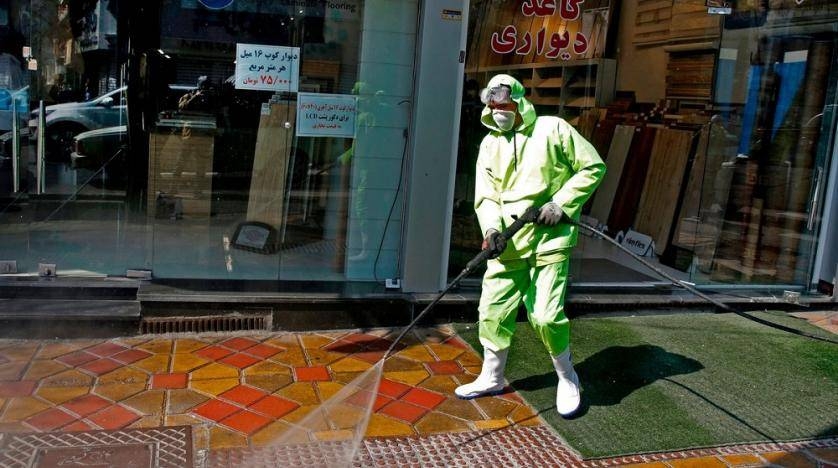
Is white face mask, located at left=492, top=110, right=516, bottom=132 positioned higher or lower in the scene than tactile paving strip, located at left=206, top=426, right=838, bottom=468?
higher

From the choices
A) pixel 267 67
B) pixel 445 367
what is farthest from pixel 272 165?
pixel 445 367

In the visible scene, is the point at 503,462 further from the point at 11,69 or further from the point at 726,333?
the point at 11,69

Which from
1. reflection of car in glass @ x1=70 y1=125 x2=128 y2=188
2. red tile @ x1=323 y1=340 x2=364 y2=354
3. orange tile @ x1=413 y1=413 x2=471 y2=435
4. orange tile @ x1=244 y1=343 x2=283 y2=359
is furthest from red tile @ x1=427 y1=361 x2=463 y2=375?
reflection of car in glass @ x1=70 y1=125 x2=128 y2=188

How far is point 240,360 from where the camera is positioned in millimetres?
5387

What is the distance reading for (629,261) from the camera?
801cm

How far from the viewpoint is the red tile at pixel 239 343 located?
5.63 meters

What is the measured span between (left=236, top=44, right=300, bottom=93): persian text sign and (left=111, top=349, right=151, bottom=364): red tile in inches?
85.6

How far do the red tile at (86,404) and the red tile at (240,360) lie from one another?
2.94ft

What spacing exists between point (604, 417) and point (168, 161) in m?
3.88

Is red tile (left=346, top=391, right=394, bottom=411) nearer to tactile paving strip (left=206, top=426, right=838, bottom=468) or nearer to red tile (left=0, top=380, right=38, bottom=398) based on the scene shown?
tactile paving strip (left=206, top=426, right=838, bottom=468)

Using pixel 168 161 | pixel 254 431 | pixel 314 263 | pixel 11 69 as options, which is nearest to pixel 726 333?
pixel 314 263

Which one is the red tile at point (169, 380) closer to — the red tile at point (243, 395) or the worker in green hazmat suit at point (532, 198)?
the red tile at point (243, 395)

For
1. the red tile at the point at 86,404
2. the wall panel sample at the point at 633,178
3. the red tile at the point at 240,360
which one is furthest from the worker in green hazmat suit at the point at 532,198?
the wall panel sample at the point at 633,178

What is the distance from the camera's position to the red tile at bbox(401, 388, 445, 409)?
4879 mm
